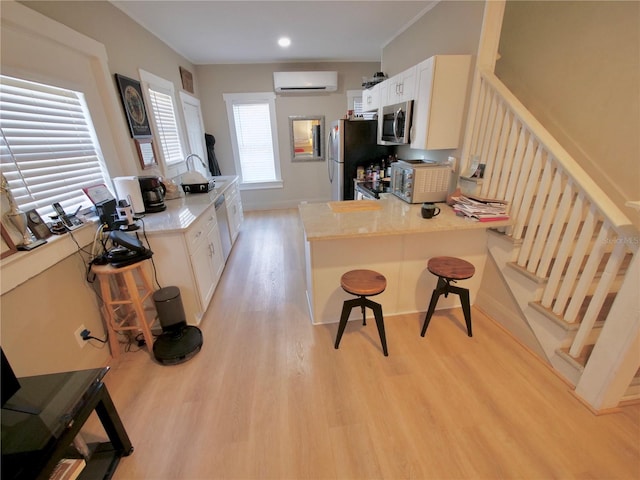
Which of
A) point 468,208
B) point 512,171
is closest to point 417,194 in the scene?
point 468,208

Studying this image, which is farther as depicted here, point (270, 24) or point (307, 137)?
point (307, 137)

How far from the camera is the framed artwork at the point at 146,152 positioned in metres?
2.68

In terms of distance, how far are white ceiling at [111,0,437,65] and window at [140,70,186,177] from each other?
55 centimetres

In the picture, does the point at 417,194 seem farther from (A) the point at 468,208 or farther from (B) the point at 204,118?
(B) the point at 204,118

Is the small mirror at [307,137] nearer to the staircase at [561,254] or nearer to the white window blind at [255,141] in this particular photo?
the white window blind at [255,141]

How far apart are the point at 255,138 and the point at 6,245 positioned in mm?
4286

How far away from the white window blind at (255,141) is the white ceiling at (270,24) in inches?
35.0

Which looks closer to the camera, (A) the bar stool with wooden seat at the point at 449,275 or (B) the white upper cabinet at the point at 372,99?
(A) the bar stool with wooden seat at the point at 449,275

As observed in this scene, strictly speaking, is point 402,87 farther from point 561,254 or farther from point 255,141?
point 255,141

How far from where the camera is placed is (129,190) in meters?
2.19

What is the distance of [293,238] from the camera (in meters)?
4.09

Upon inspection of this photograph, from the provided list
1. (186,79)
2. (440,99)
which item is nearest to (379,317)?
(440,99)

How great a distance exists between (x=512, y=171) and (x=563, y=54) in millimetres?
1393

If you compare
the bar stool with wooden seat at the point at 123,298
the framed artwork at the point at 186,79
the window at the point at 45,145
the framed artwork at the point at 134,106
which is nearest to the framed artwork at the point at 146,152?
the framed artwork at the point at 134,106
